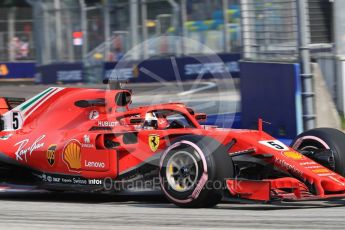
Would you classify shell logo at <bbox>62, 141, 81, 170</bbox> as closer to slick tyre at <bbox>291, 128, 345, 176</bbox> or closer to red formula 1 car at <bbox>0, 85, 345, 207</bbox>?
red formula 1 car at <bbox>0, 85, 345, 207</bbox>

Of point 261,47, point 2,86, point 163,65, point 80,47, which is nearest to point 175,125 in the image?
point 261,47

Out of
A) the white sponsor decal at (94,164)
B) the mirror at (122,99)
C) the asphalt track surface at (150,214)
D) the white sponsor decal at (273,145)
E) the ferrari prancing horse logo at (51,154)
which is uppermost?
the mirror at (122,99)

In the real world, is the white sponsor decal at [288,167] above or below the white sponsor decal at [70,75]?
below

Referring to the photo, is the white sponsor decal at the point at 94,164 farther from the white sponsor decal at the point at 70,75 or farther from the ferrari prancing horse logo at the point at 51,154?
the white sponsor decal at the point at 70,75

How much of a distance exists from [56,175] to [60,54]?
19658mm

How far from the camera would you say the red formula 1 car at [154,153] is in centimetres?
686

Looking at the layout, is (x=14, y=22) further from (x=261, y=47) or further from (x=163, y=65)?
(x=261, y=47)

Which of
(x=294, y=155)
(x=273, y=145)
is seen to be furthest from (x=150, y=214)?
(x=294, y=155)

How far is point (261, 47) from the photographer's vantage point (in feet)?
41.7

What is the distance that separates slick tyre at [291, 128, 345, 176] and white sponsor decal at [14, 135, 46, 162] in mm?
2645

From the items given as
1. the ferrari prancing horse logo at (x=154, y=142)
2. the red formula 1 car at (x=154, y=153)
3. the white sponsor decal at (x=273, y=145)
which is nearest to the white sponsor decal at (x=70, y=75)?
the red formula 1 car at (x=154, y=153)

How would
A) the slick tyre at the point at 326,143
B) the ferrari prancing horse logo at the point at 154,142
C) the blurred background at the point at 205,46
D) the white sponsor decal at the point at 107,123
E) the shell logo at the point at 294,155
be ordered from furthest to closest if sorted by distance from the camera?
the blurred background at the point at 205,46 < the white sponsor decal at the point at 107,123 < the slick tyre at the point at 326,143 < the ferrari prancing horse logo at the point at 154,142 < the shell logo at the point at 294,155

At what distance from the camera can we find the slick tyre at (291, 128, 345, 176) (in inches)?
299

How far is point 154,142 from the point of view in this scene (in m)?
7.46
